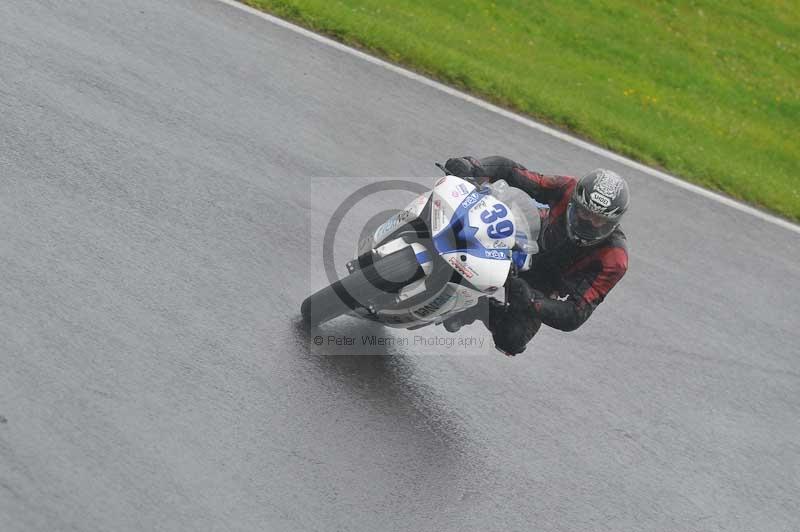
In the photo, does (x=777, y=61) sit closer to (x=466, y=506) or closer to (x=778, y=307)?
(x=778, y=307)

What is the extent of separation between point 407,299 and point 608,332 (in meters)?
2.57

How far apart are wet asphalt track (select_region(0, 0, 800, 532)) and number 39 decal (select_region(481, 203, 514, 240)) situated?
1519 mm

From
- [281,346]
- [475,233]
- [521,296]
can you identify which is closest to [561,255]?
[521,296]

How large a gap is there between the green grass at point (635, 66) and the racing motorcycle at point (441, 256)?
5.20 metres

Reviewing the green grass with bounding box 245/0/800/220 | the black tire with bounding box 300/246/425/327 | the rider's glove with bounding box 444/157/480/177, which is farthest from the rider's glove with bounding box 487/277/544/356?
the green grass with bounding box 245/0/800/220

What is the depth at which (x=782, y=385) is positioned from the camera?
321 inches

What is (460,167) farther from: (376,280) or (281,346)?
(281,346)

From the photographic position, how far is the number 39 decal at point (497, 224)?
573 cm

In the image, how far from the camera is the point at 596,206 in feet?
19.8

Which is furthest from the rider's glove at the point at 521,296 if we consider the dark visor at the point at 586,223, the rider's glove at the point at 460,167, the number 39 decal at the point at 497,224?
the rider's glove at the point at 460,167

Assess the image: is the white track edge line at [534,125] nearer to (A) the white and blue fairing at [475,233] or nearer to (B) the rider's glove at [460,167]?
(B) the rider's glove at [460,167]

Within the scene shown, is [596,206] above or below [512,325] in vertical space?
above

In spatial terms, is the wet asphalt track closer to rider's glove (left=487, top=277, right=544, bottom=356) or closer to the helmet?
rider's glove (left=487, top=277, right=544, bottom=356)

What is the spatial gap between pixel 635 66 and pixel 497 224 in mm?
9325
